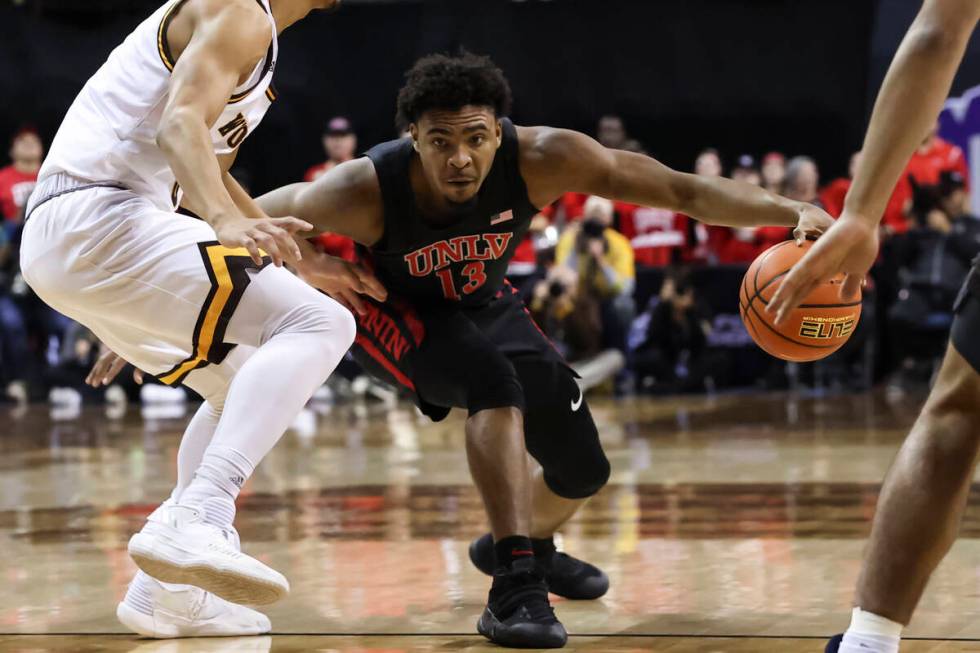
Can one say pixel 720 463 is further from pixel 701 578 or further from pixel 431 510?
pixel 701 578

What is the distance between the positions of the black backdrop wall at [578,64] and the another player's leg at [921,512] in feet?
35.6

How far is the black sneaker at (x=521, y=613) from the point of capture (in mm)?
3570

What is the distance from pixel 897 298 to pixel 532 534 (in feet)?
24.4

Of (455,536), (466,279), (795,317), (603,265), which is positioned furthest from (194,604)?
(603,265)

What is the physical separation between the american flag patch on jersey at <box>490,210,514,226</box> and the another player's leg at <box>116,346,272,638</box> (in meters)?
0.79

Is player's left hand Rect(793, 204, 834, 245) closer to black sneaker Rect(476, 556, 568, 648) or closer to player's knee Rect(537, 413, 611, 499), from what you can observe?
player's knee Rect(537, 413, 611, 499)

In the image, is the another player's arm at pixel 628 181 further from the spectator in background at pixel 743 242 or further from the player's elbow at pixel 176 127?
the spectator in background at pixel 743 242

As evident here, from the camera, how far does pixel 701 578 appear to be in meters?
4.34

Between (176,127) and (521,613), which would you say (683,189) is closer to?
(521,613)

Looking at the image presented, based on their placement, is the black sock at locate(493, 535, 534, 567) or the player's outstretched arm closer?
→ the player's outstretched arm

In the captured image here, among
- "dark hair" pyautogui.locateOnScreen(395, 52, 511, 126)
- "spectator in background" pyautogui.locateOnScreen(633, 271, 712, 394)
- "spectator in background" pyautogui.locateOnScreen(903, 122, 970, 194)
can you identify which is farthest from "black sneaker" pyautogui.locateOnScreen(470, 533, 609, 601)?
"spectator in background" pyautogui.locateOnScreen(903, 122, 970, 194)

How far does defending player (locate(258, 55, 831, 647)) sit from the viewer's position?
3.92 meters

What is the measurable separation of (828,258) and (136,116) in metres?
1.93

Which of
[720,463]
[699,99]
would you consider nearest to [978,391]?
[720,463]
